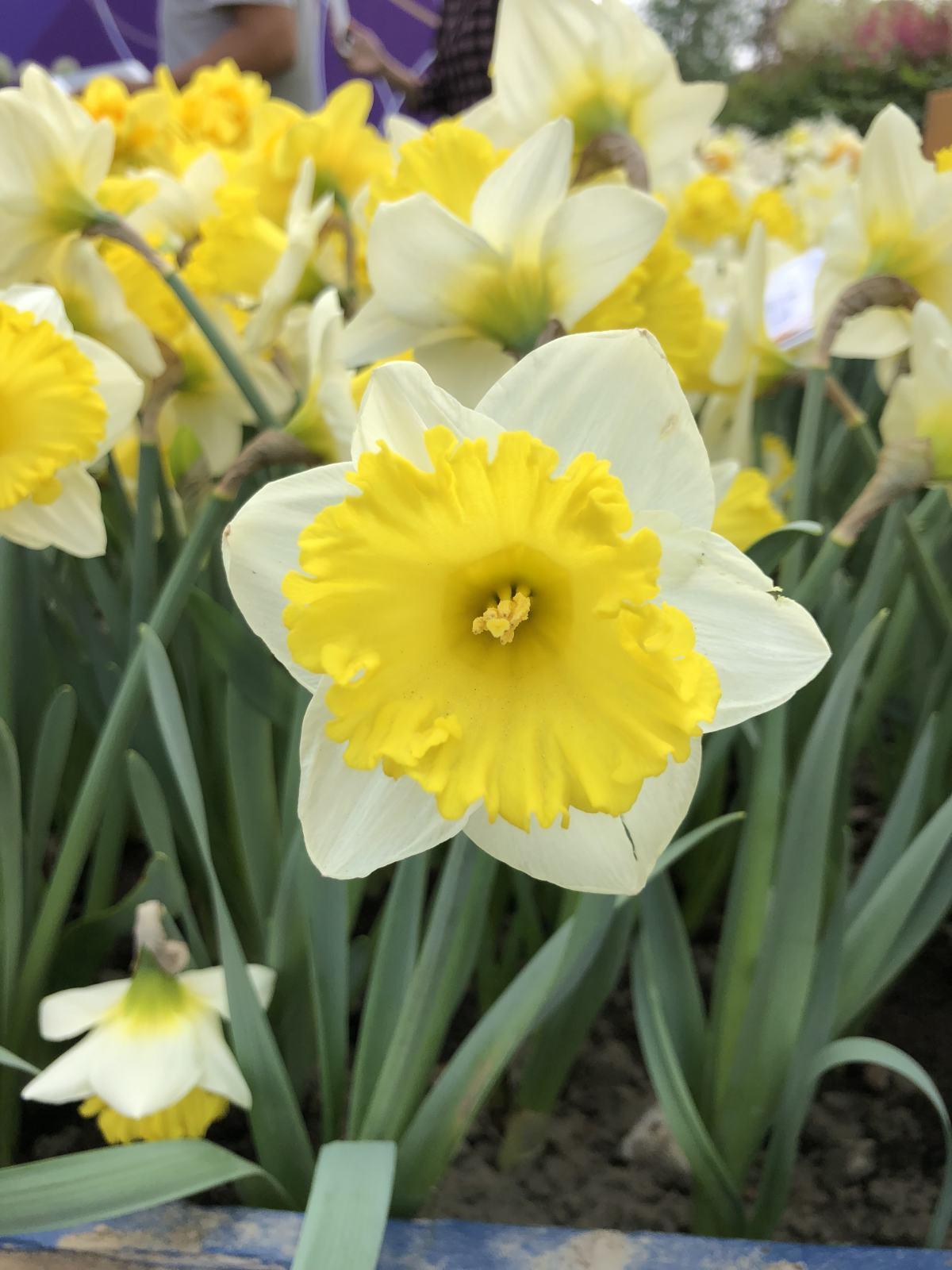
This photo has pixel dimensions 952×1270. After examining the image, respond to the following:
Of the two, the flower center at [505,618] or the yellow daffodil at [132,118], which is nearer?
the flower center at [505,618]

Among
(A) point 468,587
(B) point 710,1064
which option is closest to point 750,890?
(B) point 710,1064

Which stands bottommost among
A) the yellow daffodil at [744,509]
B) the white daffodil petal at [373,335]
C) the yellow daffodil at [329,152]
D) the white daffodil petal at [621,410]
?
the yellow daffodil at [744,509]

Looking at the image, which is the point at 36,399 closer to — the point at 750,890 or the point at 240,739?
the point at 240,739

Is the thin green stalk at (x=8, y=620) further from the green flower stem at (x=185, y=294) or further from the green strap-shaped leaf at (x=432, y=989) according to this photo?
the green strap-shaped leaf at (x=432, y=989)

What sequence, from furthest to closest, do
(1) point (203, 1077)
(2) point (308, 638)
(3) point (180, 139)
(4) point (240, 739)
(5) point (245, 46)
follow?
1. (5) point (245, 46)
2. (3) point (180, 139)
3. (4) point (240, 739)
4. (1) point (203, 1077)
5. (2) point (308, 638)

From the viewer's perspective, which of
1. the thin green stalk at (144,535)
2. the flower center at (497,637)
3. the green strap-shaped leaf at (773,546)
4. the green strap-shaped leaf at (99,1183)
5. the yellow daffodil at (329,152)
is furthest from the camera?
the yellow daffodil at (329,152)

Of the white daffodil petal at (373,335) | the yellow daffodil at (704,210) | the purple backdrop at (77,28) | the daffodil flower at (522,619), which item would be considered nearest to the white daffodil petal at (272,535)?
the daffodil flower at (522,619)
